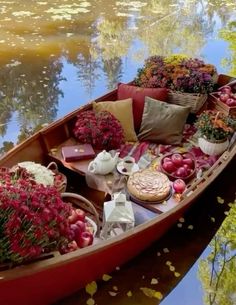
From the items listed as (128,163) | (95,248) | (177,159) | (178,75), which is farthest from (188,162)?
(95,248)

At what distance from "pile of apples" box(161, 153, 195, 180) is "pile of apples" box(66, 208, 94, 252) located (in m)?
0.89

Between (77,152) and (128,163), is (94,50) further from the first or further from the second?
(128,163)

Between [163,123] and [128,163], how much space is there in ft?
2.27

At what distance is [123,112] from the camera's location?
3.51 m

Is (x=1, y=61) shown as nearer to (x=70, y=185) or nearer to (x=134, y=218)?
(x=70, y=185)

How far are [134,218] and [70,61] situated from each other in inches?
169

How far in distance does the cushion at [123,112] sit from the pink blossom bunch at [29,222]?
4.97ft

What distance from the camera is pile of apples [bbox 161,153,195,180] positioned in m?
3.00

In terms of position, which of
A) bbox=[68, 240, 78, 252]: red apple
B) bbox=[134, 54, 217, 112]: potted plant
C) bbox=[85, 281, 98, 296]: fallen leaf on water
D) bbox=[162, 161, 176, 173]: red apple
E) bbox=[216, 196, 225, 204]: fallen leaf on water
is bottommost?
bbox=[85, 281, 98, 296]: fallen leaf on water

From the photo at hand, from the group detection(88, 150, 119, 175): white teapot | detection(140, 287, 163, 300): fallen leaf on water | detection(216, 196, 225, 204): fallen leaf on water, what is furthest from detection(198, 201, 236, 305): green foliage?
detection(88, 150, 119, 175): white teapot

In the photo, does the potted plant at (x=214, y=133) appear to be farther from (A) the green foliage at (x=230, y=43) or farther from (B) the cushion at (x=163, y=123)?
(A) the green foliage at (x=230, y=43)

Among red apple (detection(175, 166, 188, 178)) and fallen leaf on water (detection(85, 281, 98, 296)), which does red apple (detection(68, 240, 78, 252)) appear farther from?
red apple (detection(175, 166, 188, 178))

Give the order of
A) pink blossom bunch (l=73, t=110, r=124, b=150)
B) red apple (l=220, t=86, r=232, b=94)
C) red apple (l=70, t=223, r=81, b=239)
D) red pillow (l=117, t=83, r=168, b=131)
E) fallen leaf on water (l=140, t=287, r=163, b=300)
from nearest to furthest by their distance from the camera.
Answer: red apple (l=70, t=223, r=81, b=239)
fallen leaf on water (l=140, t=287, r=163, b=300)
pink blossom bunch (l=73, t=110, r=124, b=150)
red pillow (l=117, t=83, r=168, b=131)
red apple (l=220, t=86, r=232, b=94)

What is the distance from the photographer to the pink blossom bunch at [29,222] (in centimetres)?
181
